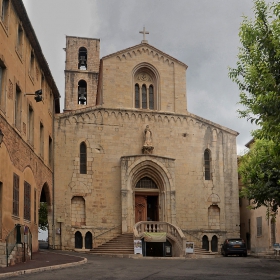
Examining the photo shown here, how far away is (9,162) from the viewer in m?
19.0

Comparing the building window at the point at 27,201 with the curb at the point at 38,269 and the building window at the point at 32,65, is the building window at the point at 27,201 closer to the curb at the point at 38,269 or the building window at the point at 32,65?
the curb at the point at 38,269

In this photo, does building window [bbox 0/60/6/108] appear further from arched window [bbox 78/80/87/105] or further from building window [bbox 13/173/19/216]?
arched window [bbox 78/80/87/105]

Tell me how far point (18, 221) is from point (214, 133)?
18.7 meters

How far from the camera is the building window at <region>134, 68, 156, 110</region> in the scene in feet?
115

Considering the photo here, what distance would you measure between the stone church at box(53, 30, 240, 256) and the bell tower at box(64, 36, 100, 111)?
15282mm

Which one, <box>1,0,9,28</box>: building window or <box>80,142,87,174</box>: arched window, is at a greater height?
<box>1,0,9,28</box>: building window

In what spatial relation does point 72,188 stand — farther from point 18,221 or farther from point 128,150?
point 18,221

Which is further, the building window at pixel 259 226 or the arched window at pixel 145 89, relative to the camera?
the building window at pixel 259 226

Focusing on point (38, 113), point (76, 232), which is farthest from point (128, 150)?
point (38, 113)

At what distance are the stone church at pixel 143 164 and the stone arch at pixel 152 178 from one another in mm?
67

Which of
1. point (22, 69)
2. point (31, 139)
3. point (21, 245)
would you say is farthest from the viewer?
point (31, 139)

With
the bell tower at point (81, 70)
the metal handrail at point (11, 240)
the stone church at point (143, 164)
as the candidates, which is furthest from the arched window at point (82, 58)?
the metal handrail at point (11, 240)

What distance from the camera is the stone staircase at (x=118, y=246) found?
28814 millimetres

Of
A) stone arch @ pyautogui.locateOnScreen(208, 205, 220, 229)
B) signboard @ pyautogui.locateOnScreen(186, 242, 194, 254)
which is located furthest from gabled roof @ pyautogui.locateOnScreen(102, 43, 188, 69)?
signboard @ pyautogui.locateOnScreen(186, 242, 194, 254)
